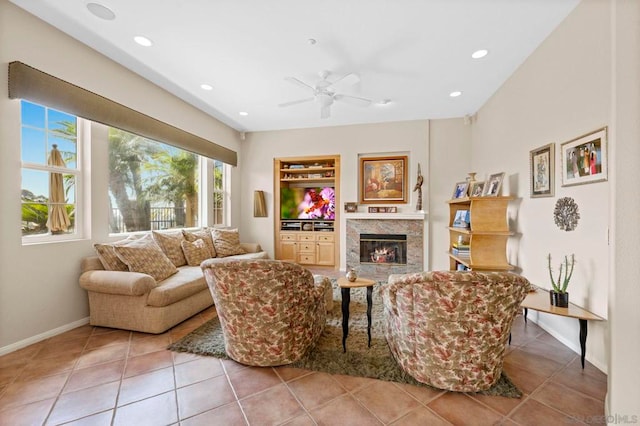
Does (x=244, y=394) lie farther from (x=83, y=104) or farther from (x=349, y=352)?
(x=83, y=104)

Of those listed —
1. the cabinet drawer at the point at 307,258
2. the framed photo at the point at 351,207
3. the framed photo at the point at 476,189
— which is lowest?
the cabinet drawer at the point at 307,258

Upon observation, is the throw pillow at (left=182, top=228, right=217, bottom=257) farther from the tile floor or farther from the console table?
the console table

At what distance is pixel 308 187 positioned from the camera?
6.03 m

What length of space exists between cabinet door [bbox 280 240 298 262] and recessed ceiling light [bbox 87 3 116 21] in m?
4.36

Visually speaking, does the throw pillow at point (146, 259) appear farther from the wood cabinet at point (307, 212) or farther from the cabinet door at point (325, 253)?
the cabinet door at point (325, 253)

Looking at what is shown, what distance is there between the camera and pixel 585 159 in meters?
2.20

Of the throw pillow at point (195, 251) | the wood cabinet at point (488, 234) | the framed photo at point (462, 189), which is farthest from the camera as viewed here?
the framed photo at point (462, 189)

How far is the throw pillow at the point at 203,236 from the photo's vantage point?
13.4 feet

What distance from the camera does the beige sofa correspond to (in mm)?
2584

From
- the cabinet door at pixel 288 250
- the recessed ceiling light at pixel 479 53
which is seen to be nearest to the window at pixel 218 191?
the cabinet door at pixel 288 250

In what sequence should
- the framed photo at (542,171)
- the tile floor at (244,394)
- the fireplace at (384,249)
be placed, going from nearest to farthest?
the tile floor at (244,394)
the framed photo at (542,171)
the fireplace at (384,249)

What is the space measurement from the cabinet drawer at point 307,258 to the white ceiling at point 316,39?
3.18 metres

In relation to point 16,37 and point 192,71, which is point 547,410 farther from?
point 16,37

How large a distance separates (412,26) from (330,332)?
3.10 metres
